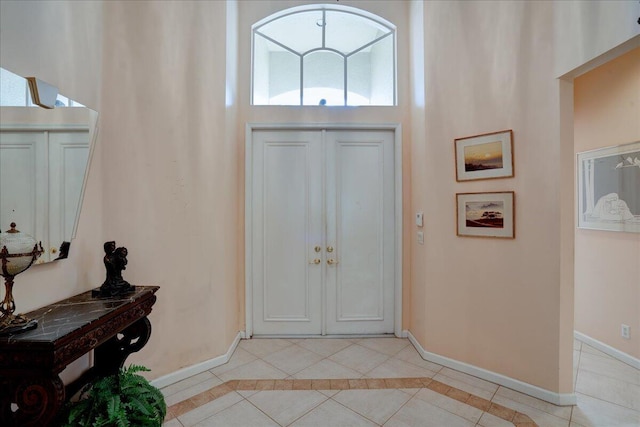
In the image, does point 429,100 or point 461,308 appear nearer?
point 461,308

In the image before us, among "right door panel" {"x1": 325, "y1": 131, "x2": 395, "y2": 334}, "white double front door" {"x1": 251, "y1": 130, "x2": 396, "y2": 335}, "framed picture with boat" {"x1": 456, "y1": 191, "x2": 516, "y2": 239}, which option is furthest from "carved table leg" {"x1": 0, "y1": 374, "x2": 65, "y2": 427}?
"framed picture with boat" {"x1": 456, "y1": 191, "x2": 516, "y2": 239}

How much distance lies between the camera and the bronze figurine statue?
1.87 m

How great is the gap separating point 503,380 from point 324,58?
3.74 meters

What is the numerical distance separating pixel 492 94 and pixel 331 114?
5.26 ft

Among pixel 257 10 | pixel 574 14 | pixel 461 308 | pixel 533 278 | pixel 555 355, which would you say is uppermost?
pixel 257 10

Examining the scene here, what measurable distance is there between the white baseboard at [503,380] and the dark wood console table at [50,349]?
2620mm

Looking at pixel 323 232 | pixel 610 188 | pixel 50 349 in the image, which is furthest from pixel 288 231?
pixel 610 188

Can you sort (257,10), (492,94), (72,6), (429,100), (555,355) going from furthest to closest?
1. (257,10)
2. (429,100)
3. (492,94)
4. (555,355)
5. (72,6)

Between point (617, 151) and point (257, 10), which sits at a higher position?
point (257, 10)

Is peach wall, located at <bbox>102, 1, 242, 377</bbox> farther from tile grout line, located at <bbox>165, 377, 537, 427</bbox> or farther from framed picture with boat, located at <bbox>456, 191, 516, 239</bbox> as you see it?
framed picture with boat, located at <bbox>456, 191, 516, 239</bbox>

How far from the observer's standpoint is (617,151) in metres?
2.73

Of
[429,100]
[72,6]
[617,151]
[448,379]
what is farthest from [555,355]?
[72,6]

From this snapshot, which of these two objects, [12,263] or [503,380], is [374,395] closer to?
[503,380]

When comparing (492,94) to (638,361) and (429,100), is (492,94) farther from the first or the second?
(638,361)
